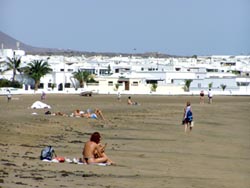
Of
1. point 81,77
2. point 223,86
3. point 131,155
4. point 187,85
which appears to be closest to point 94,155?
point 131,155

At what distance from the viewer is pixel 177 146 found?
17.4 meters

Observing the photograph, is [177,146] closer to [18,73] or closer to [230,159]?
[230,159]

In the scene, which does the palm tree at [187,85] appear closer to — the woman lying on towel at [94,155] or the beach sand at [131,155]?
the beach sand at [131,155]

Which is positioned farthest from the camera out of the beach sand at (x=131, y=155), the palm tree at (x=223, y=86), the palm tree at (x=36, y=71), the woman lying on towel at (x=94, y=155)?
the palm tree at (x=223, y=86)

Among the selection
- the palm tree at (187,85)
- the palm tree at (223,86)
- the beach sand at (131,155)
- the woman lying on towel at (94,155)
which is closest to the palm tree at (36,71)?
the palm tree at (187,85)

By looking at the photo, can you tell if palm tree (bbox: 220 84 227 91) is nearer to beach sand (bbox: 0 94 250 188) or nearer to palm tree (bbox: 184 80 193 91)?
palm tree (bbox: 184 80 193 91)

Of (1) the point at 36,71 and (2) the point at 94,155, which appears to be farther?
(1) the point at 36,71

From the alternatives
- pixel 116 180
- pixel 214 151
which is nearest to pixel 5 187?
pixel 116 180

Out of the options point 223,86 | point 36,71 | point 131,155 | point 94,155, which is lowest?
point 131,155

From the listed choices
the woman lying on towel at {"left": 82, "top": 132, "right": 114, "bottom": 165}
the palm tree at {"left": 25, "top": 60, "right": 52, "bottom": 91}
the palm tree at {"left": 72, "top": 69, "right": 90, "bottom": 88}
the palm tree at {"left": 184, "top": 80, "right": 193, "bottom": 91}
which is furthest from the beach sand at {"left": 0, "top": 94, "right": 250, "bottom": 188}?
the palm tree at {"left": 72, "top": 69, "right": 90, "bottom": 88}

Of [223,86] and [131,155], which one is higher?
[223,86]

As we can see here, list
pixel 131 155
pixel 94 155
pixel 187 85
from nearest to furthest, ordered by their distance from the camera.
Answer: pixel 94 155, pixel 131 155, pixel 187 85

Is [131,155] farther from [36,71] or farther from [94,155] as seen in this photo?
[36,71]

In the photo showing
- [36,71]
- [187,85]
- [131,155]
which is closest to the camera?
[131,155]
